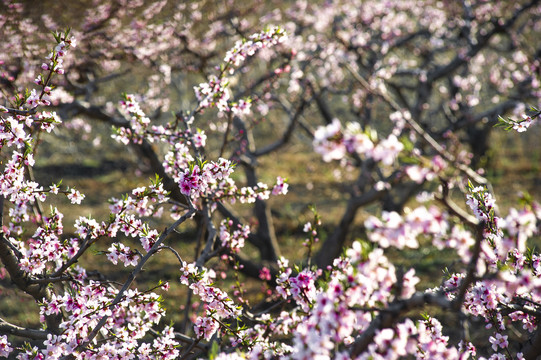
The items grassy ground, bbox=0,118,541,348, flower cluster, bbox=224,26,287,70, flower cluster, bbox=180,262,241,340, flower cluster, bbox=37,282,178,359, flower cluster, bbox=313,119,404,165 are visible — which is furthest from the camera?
grassy ground, bbox=0,118,541,348

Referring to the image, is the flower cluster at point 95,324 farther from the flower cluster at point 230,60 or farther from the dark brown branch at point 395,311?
the flower cluster at point 230,60

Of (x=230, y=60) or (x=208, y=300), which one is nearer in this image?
(x=208, y=300)

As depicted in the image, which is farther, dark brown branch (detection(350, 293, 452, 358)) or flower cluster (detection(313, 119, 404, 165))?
dark brown branch (detection(350, 293, 452, 358))

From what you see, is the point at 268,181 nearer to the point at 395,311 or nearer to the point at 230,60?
the point at 230,60

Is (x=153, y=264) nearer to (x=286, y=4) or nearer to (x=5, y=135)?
(x=5, y=135)

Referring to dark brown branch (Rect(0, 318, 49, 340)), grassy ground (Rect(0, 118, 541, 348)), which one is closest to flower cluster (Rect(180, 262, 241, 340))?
dark brown branch (Rect(0, 318, 49, 340))

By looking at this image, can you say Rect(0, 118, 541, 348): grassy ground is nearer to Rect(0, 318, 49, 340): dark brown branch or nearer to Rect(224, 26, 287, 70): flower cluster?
Rect(0, 318, 49, 340): dark brown branch

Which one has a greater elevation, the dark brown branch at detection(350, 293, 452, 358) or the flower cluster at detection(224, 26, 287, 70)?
the flower cluster at detection(224, 26, 287, 70)

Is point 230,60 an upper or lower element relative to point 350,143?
lower

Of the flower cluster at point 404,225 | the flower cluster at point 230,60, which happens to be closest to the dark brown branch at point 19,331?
the flower cluster at point 230,60

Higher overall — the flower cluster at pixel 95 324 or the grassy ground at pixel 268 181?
the flower cluster at pixel 95 324

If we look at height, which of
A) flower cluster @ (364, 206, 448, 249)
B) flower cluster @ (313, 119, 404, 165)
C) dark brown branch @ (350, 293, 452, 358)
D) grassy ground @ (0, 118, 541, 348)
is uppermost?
flower cluster @ (313, 119, 404, 165)

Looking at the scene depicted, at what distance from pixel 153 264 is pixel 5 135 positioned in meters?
5.75

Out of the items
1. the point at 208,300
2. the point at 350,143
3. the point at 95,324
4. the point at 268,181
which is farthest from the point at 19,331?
the point at 268,181
